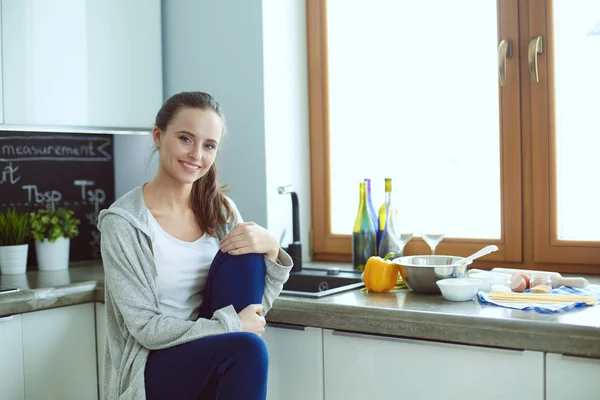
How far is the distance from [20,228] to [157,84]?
747mm

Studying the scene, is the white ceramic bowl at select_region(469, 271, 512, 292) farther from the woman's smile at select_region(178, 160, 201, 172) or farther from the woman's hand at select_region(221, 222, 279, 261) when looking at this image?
the woman's smile at select_region(178, 160, 201, 172)

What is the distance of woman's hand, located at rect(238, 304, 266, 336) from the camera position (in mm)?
1685

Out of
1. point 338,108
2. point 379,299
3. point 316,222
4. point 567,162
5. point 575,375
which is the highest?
point 338,108

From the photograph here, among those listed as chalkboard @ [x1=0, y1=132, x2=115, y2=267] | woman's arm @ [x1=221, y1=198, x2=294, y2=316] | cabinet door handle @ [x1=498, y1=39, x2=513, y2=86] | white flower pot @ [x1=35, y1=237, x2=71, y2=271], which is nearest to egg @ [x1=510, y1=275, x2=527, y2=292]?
woman's arm @ [x1=221, y1=198, x2=294, y2=316]

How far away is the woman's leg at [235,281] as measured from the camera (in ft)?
5.68

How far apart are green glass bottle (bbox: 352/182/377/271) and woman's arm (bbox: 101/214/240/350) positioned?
842 millimetres

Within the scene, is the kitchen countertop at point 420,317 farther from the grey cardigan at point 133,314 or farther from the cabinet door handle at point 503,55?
the cabinet door handle at point 503,55

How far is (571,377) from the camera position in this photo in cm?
150

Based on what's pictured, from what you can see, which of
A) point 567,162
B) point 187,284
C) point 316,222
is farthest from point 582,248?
point 187,284

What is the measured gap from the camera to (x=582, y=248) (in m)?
2.16

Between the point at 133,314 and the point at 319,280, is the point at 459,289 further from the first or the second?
the point at 133,314

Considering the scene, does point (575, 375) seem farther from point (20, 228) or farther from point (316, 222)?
point (20, 228)

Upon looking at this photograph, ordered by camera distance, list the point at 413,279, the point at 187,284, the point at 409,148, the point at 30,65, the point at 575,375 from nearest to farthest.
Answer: the point at 575,375 < the point at 187,284 < the point at 413,279 < the point at 30,65 < the point at 409,148

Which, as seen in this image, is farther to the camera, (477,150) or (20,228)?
(20,228)
